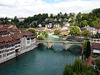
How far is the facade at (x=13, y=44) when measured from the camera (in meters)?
35.8

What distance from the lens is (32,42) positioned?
52.6 meters

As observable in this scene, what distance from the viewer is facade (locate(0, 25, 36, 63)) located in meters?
35.8

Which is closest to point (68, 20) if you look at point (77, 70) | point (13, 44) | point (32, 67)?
point (13, 44)

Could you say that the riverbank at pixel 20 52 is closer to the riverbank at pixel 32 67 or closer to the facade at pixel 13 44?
the facade at pixel 13 44

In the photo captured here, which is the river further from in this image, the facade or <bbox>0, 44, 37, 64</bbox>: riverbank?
the facade

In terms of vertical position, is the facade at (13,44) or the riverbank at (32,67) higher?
the facade at (13,44)

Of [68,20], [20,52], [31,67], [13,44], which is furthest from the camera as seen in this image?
[68,20]

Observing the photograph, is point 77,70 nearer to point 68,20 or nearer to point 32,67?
point 32,67

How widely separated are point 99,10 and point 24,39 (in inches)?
3345

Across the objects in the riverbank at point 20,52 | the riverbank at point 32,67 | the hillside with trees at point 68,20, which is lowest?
the riverbank at point 32,67

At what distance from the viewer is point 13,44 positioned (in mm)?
39844

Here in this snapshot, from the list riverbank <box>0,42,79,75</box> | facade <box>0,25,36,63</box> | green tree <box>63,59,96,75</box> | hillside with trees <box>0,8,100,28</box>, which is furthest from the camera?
hillside with trees <box>0,8,100,28</box>

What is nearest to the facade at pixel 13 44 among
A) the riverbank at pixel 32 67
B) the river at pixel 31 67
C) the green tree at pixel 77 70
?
the river at pixel 31 67

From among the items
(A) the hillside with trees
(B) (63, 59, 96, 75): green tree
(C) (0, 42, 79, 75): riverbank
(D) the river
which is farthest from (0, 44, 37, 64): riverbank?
(A) the hillside with trees
